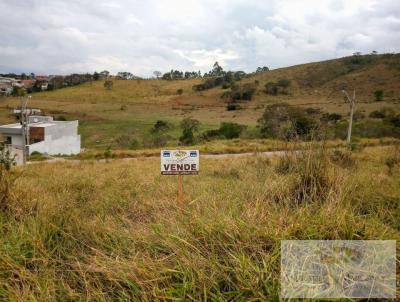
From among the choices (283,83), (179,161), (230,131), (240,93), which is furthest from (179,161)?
(283,83)

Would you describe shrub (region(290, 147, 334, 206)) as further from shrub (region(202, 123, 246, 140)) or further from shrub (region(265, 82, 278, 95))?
shrub (region(265, 82, 278, 95))

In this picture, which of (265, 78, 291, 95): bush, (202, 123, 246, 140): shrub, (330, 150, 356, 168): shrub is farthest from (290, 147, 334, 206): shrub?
(265, 78, 291, 95): bush

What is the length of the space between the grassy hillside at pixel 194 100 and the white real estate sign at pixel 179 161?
3825cm

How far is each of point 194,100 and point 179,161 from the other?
84792 mm

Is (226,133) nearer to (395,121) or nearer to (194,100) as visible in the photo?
(395,121)

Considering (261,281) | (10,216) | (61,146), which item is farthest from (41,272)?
(61,146)

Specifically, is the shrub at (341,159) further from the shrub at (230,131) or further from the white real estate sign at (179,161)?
the shrub at (230,131)

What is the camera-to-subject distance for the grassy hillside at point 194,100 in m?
59.1

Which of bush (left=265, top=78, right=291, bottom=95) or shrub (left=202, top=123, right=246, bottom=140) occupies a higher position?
bush (left=265, top=78, right=291, bottom=95)

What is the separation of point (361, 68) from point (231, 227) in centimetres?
10280

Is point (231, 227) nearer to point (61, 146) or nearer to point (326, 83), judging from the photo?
point (61, 146)

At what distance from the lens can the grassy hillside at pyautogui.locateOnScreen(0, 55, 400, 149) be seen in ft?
194

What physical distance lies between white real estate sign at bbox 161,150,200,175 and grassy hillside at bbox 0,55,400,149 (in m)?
38.2

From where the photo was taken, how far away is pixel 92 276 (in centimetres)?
250
